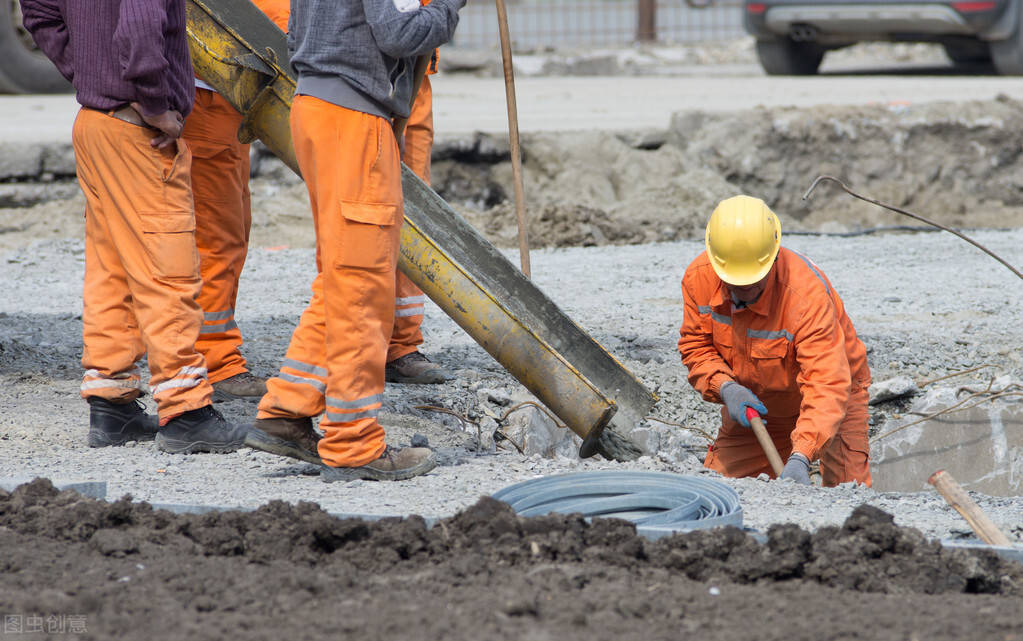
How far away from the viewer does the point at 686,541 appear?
2.94 meters

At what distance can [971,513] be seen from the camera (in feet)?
10.2

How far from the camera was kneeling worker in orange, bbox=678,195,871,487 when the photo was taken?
4242 mm

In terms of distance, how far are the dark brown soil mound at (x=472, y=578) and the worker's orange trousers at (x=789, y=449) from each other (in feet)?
6.11

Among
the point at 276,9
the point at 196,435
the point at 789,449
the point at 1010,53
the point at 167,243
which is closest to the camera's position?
the point at 167,243

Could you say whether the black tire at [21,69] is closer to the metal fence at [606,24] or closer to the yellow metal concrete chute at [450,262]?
the metal fence at [606,24]

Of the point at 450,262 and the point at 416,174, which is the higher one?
the point at 416,174

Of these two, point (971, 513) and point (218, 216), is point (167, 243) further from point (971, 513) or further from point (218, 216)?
point (971, 513)

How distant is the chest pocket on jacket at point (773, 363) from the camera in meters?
4.48

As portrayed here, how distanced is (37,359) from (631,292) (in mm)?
3485

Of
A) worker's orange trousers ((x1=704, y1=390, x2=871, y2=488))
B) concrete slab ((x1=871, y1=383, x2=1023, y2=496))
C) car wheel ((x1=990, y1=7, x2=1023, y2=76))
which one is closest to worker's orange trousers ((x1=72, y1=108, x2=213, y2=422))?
worker's orange trousers ((x1=704, y1=390, x2=871, y2=488))

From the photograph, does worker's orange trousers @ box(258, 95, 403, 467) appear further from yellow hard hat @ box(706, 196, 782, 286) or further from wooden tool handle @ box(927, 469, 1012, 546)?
wooden tool handle @ box(927, 469, 1012, 546)

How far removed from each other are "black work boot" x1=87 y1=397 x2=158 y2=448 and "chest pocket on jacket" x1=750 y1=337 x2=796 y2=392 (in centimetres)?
237

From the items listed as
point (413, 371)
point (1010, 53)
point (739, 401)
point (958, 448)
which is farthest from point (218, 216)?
point (1010, 53)

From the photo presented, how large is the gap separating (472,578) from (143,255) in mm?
1729
